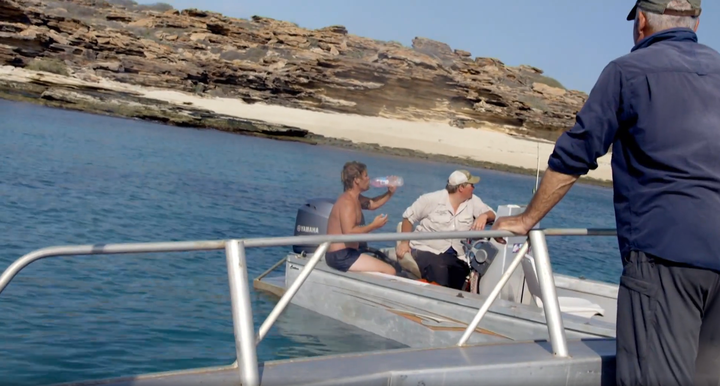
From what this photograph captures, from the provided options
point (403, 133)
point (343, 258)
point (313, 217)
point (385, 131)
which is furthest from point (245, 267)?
point (403, 133)

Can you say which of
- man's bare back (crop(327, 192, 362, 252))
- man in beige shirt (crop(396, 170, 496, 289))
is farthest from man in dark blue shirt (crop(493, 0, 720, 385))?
man's bare back (crop(327, 192, 362, 252))

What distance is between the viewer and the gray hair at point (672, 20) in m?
2.46

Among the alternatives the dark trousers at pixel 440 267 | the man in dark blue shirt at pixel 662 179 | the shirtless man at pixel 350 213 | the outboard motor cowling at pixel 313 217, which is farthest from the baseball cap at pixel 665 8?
the outboard motor cowling at pixel 313 217

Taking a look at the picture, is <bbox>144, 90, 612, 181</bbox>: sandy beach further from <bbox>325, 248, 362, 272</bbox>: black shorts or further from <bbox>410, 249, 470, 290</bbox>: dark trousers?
<bbox>410, 249, 470, 290</bbox>: dark trousers

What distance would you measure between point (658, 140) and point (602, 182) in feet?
141

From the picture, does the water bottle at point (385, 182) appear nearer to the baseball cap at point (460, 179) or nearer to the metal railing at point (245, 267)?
the baseball cap at point (460, 179)

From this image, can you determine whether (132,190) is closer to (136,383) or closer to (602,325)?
(602,325)

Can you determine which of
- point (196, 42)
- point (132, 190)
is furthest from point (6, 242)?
point (196, 42)

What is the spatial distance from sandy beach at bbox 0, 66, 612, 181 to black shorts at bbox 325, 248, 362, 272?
122 ft

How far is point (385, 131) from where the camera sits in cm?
4712

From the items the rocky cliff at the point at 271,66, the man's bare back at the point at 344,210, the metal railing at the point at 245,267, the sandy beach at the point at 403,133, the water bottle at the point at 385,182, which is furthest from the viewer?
the rocky cliff at the point at 271,66

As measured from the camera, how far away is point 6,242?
378 inches

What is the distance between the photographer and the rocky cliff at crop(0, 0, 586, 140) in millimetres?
46000

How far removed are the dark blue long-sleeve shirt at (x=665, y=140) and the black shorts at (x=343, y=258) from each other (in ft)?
13.0
